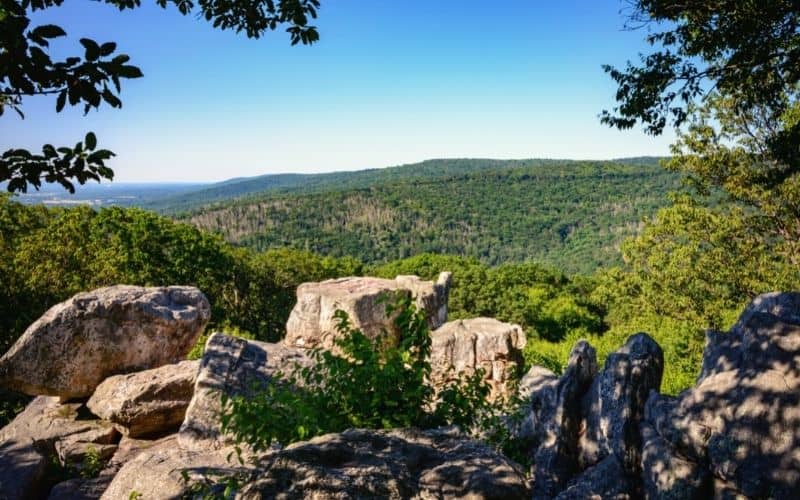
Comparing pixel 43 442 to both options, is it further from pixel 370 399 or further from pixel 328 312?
pixel 370 399

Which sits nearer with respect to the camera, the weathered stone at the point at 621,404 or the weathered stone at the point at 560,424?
the weathered stone at the point at 621,404

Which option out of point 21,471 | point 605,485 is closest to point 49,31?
→ point 605,485

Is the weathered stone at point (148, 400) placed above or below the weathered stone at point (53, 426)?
above

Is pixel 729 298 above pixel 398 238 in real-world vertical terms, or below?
above

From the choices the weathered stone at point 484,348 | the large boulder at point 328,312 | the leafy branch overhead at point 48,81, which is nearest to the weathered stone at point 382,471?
the leafy branch overhead at point 48,81

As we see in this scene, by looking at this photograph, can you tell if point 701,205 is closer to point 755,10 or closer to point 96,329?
point 755,10

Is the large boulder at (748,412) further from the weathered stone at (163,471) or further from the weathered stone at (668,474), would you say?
the weathered stone at (163,471)

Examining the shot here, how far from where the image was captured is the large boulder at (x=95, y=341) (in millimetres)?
12492

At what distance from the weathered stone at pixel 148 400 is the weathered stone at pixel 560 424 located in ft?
30.8

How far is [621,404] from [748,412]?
2553 mm

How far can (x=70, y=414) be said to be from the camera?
1332 centimetres

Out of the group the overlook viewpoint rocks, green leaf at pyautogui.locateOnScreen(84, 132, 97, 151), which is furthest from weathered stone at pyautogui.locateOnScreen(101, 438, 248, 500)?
green leaf at pyautogui.locateOnScreen(84, 132, 97, 151)

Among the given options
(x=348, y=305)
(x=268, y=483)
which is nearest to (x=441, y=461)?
(x=268, y=483)

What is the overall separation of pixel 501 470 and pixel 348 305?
41.0ft
